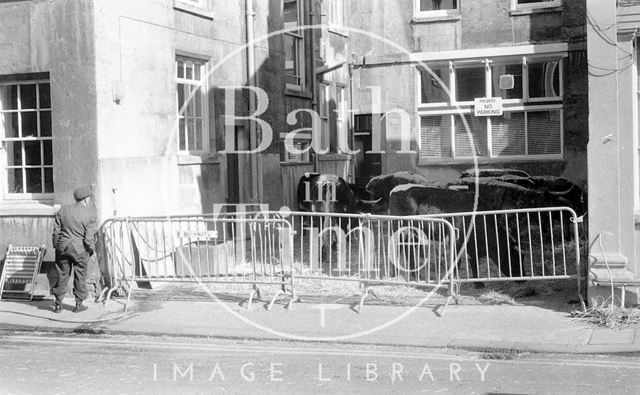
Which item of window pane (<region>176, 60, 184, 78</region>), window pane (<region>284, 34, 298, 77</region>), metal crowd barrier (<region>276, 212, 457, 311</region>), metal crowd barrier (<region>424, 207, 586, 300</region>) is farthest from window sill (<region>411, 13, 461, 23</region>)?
metal crowd barrier (<region>276, 212, 457, 311</region>)

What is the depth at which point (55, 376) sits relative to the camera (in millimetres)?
8703

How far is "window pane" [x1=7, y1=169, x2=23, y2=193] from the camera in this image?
1476cm

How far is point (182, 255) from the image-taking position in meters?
13.7

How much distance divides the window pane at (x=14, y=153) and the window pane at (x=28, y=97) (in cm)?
64

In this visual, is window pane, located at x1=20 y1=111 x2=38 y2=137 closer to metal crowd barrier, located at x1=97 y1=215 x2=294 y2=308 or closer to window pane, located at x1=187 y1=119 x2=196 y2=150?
metal crowd barrier, located at x1=97 y1=215 x2=294 y2=308

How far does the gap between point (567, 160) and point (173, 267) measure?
382 inches

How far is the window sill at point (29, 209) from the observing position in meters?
14.2

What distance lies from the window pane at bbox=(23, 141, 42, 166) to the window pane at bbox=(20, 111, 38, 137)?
0.16 metres

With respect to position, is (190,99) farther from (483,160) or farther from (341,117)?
(341,117)

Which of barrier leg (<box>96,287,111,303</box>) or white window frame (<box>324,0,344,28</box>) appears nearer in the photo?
barrier leg (<box>96,287,111,303</box>)

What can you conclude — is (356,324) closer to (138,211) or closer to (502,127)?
(138,211)

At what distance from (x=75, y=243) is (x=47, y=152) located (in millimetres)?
2892

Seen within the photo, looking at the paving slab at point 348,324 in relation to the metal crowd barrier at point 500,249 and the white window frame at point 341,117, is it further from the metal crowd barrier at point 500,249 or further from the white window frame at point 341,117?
the white window frame at point 341,117

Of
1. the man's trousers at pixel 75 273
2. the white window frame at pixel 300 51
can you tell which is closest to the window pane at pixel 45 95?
the man's trousers at pixel 75 273
